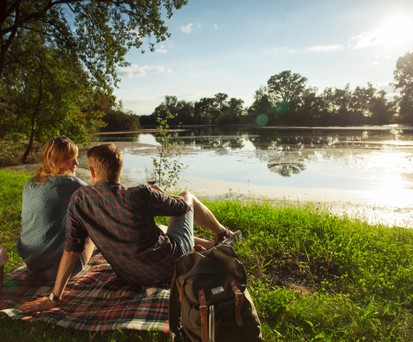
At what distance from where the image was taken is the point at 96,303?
274 cm

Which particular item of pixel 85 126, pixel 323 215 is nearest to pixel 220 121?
pixel 85 126

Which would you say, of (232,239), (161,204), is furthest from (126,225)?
(232,239)

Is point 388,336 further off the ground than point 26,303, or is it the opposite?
point 26,303

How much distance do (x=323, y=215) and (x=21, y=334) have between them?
4.26m

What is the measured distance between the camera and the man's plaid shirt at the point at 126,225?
2330 millimetres

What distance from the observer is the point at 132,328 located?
2.37 metres

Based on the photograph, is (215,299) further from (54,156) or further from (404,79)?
(404,79)

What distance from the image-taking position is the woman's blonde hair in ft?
9.04

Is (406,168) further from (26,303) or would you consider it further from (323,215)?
(26,303)

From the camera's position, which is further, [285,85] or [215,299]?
[285,85]

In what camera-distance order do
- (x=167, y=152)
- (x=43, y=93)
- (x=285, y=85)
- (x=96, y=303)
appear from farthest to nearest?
(x=285, y=85) < (x=43, y=93) < (x=167, y=152) < (x=96, y=303)

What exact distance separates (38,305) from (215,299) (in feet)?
5.10

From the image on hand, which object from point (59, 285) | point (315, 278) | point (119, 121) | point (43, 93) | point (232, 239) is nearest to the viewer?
point (59, 285)

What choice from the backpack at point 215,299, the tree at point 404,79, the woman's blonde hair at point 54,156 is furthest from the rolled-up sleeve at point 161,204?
the tree at point 404,79
